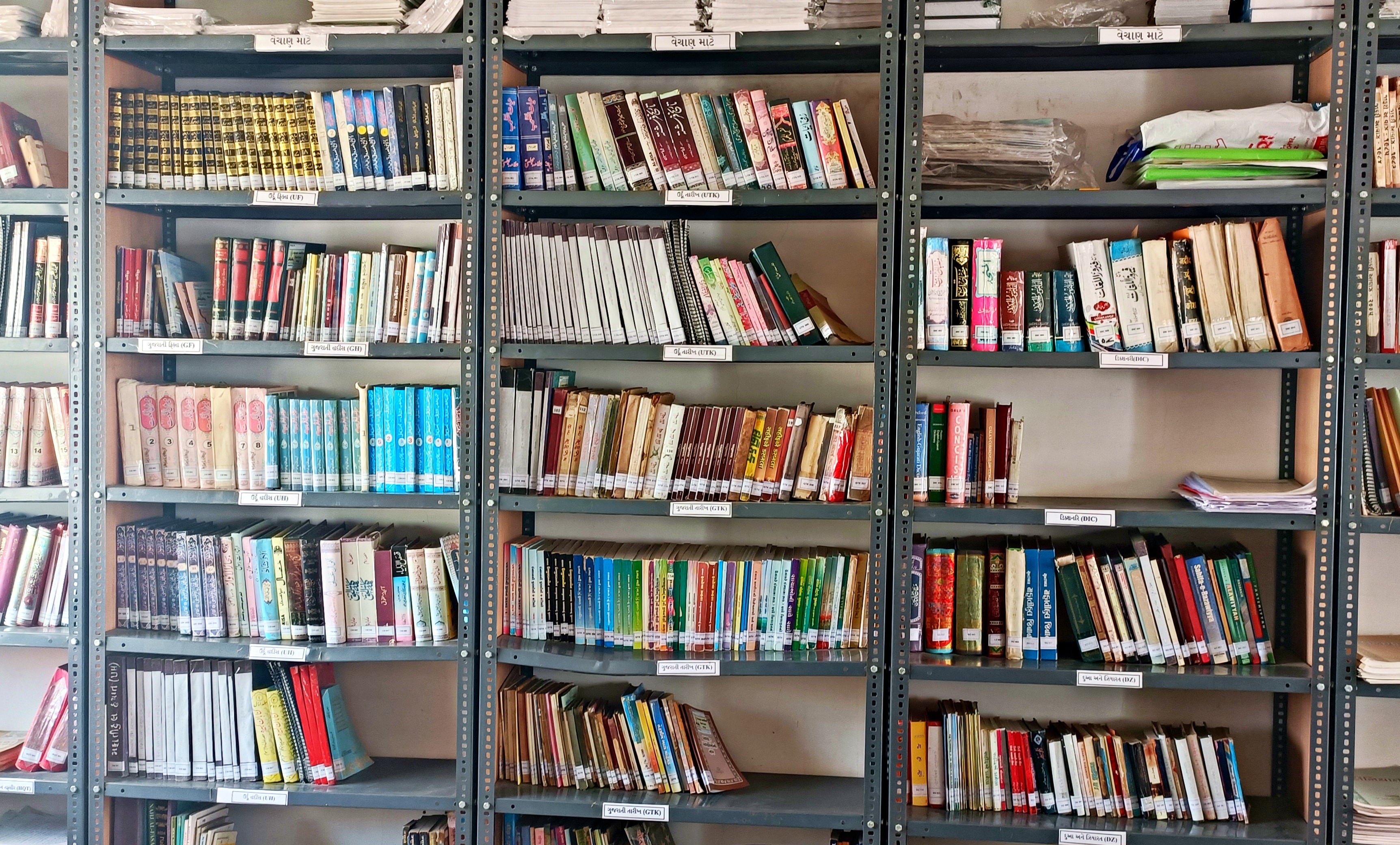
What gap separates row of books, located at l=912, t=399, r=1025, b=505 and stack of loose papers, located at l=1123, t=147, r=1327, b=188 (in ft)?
2.15

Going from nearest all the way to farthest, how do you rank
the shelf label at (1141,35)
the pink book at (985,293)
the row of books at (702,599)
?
the shelf label at (1141,35) → the pink book at (985,293) → the row of books at (702,599)

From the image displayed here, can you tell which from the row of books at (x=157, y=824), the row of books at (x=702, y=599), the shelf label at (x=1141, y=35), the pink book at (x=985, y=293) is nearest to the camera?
the shelf label at (x=1141, y=35)

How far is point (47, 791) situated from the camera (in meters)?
2.33

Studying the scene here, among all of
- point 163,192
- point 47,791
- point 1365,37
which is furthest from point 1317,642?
point 47,791

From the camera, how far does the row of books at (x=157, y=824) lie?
7.92ft

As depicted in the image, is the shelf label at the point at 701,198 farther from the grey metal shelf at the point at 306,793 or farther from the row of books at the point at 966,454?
the grey metal shelf at the point at 306,793

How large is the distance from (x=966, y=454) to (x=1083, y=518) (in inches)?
11.7

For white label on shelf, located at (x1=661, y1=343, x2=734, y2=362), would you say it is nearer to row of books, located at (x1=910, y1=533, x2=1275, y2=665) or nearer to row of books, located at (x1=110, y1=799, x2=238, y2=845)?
row of books, located at (x1=910, y1=533, x2=1275, y2=665)

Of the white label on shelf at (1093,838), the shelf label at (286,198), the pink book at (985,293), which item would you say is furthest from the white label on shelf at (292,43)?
the white label on shelf at (1093,838)

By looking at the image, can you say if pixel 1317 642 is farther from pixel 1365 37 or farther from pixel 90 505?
pixel 90 505

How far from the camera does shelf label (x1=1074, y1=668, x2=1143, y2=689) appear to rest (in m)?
2.14

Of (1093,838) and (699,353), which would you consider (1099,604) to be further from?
(699,353)

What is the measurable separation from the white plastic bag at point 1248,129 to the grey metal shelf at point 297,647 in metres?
2.10

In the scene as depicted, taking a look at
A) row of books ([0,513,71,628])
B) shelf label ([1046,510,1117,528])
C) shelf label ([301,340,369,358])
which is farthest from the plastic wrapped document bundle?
row of books ([0,513,71,628])
